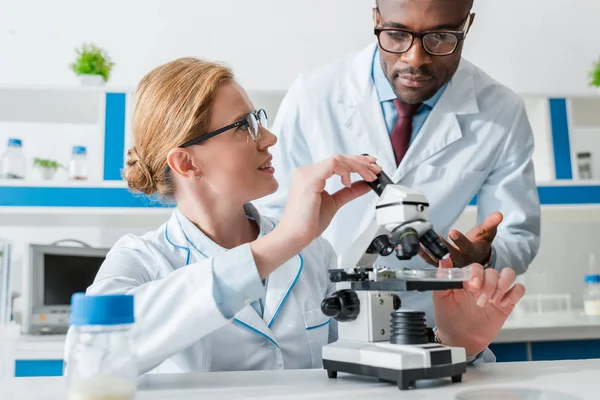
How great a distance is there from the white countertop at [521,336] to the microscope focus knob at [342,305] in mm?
1639

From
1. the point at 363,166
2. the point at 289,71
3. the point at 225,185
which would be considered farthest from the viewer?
the point at 289,71

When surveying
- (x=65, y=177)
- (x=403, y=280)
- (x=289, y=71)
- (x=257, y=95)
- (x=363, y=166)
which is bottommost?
(x=403, y=280)

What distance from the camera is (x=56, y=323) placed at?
251 cm

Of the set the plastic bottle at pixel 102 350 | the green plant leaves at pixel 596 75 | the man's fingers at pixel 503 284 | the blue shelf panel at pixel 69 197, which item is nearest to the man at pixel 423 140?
the man's fingers at pixel 503 284

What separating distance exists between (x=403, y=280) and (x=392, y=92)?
3.45 ft

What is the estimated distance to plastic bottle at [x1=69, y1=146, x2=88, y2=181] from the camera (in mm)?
2783

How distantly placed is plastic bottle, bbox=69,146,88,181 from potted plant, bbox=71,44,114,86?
0.33 meters

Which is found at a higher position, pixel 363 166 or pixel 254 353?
pixel 363 166

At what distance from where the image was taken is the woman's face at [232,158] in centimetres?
122

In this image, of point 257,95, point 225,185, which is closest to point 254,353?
point 225,185

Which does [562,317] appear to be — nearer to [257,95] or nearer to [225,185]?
[257,95]

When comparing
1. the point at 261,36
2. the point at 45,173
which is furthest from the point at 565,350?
the point at 45,173

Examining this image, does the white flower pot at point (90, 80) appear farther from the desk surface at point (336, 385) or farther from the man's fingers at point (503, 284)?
the man's fingers at point (503, 284)

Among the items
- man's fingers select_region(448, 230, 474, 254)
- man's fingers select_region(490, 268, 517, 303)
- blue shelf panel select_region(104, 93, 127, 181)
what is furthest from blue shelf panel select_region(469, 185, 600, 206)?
man's fingers select_region(490, 268, 517, 303)
